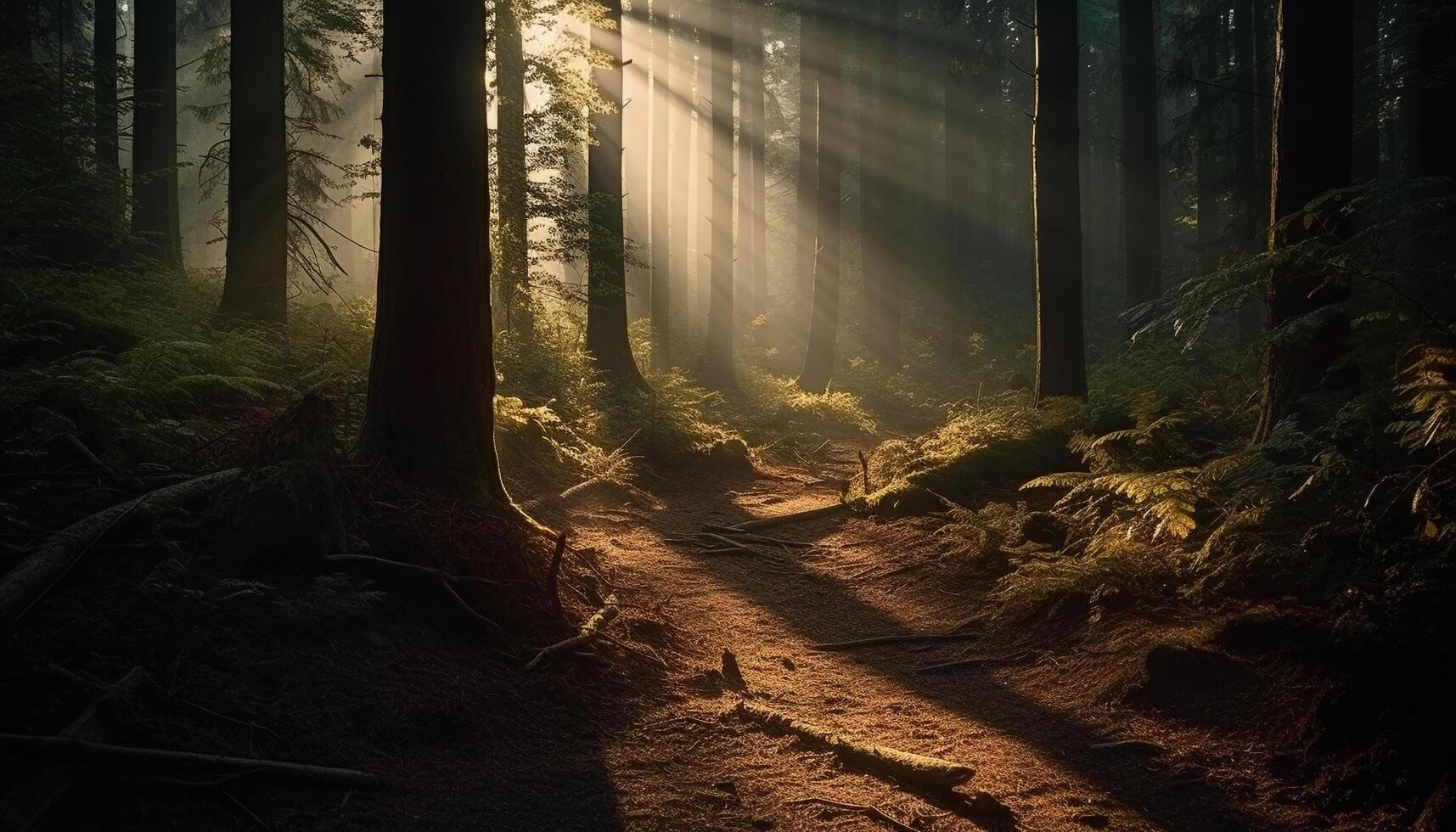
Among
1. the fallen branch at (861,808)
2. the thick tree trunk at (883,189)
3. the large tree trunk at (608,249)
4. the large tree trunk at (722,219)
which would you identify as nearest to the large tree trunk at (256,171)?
the large tree trunk at (608,249)

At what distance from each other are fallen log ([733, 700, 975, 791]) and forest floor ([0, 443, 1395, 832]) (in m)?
0.06

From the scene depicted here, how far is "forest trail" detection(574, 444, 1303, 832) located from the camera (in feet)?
13.2

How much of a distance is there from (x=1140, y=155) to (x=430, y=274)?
21742mm

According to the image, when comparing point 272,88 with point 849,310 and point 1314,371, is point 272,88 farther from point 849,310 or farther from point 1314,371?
point 849,310

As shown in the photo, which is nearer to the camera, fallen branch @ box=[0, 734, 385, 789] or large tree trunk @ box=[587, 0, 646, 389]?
fallen branch @ box=[0, 734, 385, 789]

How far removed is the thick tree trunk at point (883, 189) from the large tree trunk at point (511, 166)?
44.9 ft

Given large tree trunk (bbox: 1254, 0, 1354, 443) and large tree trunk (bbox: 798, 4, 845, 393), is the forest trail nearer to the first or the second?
large tree trunk (bbox: 1254, 0, 1354, 443)

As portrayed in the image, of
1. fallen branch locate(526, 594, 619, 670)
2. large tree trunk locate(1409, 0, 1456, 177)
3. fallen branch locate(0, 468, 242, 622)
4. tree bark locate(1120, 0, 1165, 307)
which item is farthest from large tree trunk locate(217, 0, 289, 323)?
tree bark locate(1120, 0, 1165, 307)

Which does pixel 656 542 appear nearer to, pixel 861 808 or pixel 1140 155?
pixel 861 808

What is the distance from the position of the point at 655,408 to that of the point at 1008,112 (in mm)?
34186

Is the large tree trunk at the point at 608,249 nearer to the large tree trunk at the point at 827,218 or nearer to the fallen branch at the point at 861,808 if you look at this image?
the large tree trunk at the point at 827,218

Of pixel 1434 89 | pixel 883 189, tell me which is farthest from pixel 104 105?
pixel 883 189

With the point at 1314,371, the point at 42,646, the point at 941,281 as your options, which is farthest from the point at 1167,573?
the point at 941,281

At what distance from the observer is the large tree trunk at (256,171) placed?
11.4 meters
